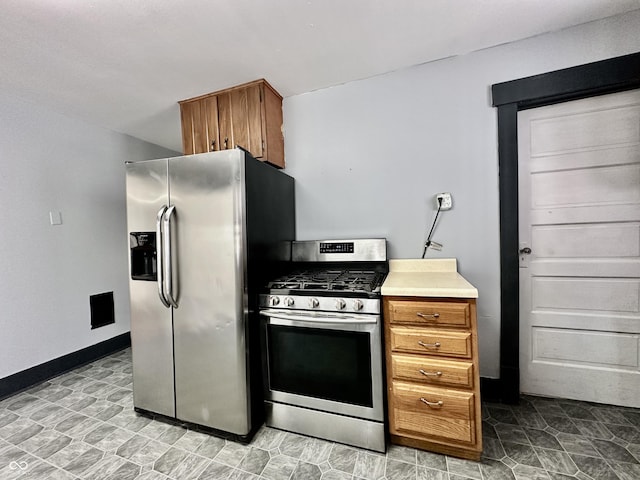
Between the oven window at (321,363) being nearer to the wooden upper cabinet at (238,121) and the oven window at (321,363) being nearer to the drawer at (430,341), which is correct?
the drawer at (430,341)

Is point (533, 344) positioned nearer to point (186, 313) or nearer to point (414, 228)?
point (414, 228)

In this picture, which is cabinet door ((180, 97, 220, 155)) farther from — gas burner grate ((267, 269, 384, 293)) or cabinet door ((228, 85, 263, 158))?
gas burner grate ((267, 269, 384, 293))

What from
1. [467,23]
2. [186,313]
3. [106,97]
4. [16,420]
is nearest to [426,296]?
[186,313]

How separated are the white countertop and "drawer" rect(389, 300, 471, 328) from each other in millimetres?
53

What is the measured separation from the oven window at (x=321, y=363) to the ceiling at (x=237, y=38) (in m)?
1.80

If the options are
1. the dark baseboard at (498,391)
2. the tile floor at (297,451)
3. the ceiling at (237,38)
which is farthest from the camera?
the dark baseboard at (498,391)

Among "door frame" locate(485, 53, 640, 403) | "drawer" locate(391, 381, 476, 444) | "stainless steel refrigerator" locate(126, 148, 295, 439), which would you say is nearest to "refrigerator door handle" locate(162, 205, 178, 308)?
"stainless steel refrigerator" locate(126, 148, 295, 439)

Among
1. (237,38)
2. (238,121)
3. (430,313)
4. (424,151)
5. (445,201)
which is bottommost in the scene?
(430,313)

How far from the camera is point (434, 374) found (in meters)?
1.39

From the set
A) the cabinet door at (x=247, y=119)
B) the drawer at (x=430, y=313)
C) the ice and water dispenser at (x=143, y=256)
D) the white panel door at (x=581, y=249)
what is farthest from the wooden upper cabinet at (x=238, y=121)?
the white panel door at (x=581, y=249)

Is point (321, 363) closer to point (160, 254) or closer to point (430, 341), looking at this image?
point (430, 341)

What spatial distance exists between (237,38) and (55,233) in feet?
8.04

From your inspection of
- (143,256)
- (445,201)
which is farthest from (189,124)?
(445,201)

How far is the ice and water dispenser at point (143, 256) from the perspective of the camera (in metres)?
1.78
